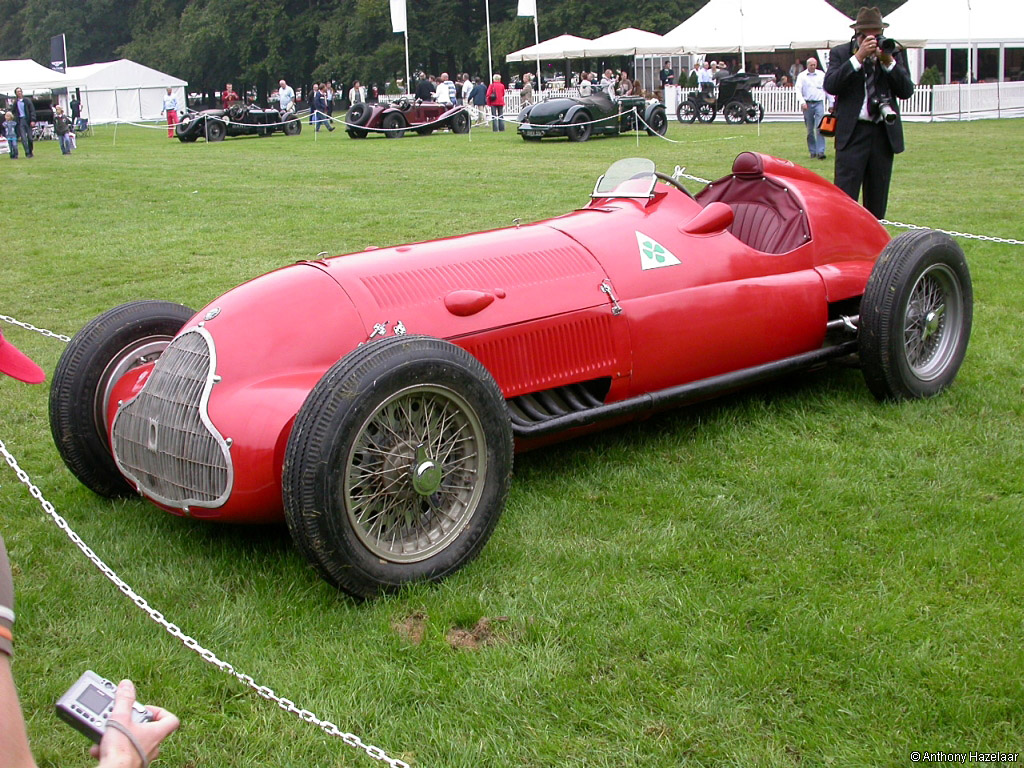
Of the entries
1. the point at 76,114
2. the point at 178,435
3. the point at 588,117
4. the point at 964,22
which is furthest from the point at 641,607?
the point at 76,114

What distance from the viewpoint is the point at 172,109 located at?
35.8 m

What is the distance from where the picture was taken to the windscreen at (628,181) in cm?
507

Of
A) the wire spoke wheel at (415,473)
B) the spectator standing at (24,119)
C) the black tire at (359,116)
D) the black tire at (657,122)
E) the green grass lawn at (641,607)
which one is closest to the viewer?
the green grass lawn at (641,607)

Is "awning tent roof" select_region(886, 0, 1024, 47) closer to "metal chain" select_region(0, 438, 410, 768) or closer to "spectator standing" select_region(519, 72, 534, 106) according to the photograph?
"spectator standing" select_region(519, 72, 534, 106)

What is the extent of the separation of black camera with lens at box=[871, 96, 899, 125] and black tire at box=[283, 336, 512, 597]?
5.09 metres

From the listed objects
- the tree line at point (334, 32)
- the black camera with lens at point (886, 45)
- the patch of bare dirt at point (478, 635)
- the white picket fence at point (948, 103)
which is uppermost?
the tree line at point (334, 32)

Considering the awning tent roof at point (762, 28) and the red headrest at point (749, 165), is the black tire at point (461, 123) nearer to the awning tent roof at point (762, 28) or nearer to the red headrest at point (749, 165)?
the awning tent roof at point (762, 28)

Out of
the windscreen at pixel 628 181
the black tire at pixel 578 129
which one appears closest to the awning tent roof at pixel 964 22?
the black tire at pixel 578 129

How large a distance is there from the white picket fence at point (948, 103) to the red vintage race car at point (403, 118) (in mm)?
9078

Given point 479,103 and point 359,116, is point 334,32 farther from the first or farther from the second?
point 359,116

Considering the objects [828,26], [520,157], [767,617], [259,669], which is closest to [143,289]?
[259,669]

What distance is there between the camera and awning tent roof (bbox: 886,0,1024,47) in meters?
26.9

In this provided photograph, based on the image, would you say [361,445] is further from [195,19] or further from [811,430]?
[195,19]

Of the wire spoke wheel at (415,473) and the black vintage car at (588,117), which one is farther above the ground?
the black vintage car at (588,117)
